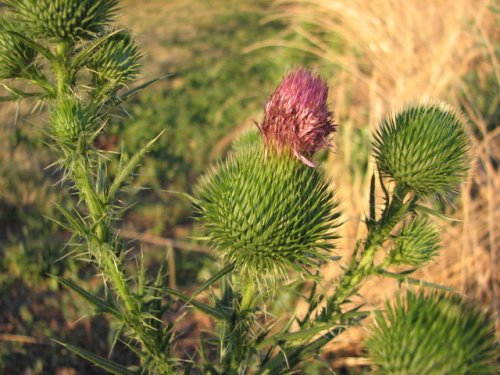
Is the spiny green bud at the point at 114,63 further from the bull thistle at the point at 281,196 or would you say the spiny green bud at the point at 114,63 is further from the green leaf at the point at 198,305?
the green leaf at the point at 198,305

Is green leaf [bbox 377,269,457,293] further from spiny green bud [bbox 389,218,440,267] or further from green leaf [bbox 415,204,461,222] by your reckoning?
green leaf [bbox 415,204,461,222]

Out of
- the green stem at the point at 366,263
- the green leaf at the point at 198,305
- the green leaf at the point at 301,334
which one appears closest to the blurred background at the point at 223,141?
the green stem at the point at 366,263

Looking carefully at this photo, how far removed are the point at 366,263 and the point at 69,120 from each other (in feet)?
3.04

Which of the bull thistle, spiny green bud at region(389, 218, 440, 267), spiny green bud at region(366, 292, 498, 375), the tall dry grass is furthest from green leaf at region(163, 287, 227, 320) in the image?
the tall dry grass

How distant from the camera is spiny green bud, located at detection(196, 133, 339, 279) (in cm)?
158

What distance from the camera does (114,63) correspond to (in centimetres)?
162

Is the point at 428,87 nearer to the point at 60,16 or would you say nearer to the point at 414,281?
the point at 414,281

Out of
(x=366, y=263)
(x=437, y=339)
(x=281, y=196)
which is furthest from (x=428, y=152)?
(x=437, y=339)

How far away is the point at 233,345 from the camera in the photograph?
5.40 feet

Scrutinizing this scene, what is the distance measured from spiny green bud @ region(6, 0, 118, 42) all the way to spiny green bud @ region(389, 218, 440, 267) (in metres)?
1.08

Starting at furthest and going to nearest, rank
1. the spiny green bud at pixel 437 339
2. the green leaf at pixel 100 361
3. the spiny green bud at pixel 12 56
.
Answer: the spiny green bud at pixel 12 56 < the green leaf at pixel 100 361 < the spiny green bud at pixel 437 339

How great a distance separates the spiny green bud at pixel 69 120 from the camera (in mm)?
1493

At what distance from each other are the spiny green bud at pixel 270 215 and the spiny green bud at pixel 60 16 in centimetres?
58

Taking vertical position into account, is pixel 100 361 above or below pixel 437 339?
below
